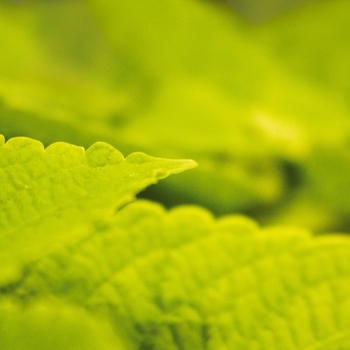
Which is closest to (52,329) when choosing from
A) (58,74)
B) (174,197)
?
(174,197)

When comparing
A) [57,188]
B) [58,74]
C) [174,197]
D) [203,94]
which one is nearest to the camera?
[57,188]

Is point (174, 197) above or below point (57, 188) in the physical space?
above

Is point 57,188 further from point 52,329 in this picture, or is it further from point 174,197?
point 174,197

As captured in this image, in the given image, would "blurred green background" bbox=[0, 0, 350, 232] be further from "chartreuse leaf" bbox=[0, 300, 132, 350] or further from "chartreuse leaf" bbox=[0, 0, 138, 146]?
"chartreuse leaf" bbox=[0, 300, 132, 350]

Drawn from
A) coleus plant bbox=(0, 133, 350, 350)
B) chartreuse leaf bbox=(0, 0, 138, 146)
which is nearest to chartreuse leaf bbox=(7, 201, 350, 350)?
coleus plant bbox=(0, 133, 350, 350)

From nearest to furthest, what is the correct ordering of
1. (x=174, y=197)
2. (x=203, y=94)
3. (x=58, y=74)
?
(x=174, y=197) → (x=203, y=94) → (x=58, y=74)

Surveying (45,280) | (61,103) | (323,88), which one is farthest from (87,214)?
(323,88)

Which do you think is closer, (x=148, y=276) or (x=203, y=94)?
(x=148, y=276)
